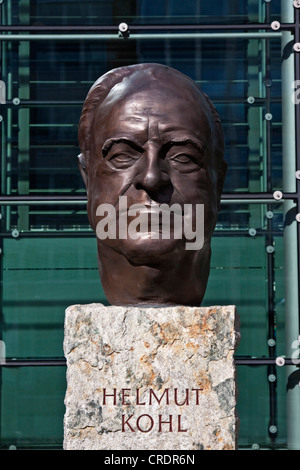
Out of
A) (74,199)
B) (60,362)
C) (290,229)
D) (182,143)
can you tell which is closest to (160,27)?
(74,199)

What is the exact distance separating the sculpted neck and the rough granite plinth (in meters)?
0.36

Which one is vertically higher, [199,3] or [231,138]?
[199,3]

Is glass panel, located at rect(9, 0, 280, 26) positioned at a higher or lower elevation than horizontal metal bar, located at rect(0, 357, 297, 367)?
higher

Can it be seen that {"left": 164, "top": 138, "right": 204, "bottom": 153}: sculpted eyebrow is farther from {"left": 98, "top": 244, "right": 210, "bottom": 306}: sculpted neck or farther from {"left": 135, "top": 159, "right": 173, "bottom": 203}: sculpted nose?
{"left": 98, "top": 244, "right": 210, "bottom": 306}: sculpted neck

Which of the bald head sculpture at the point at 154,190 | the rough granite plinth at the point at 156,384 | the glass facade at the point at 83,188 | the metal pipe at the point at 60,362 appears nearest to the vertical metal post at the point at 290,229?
the glass facade at the point at 83,188

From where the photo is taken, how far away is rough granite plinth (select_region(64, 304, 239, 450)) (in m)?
3.83

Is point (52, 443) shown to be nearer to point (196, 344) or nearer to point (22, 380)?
point (22, 380)

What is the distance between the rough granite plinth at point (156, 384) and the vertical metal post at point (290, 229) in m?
1.63

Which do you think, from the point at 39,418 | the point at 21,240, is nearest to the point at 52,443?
the point at 39,418

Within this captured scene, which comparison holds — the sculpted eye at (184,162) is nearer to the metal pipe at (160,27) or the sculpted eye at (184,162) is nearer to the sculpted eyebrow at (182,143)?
the sculpted eyebrow at (182,143)

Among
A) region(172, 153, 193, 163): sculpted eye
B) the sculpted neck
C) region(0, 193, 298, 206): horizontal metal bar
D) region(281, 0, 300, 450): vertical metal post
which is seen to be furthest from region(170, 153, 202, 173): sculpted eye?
region(281, 0, 300, 450): vertical metal post

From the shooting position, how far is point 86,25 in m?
5.64

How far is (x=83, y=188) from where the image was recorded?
574cm

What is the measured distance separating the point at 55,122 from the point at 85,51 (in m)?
0.49
